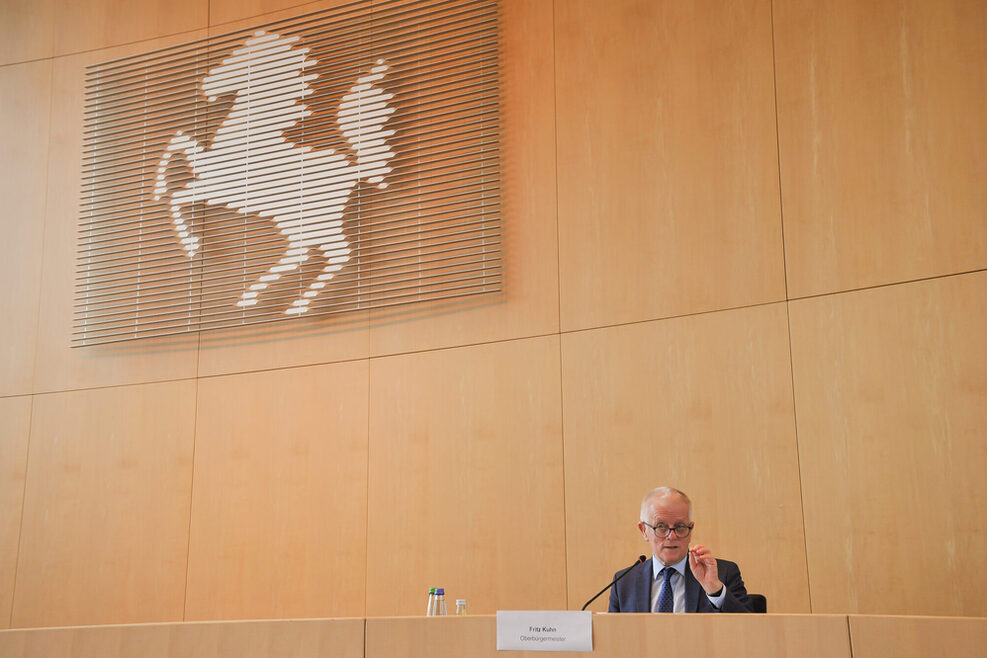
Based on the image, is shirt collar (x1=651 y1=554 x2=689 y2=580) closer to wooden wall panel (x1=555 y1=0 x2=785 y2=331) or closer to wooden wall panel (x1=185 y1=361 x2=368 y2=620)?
wooden wall panel (x1=555 y1=0 x2=785 y2=331)

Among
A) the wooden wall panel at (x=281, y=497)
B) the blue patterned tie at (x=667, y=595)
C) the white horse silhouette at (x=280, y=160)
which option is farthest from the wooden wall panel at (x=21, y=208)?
the blue patterned tie at (x=667, y=595)

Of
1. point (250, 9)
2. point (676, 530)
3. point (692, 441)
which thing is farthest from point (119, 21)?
point (676, 530)

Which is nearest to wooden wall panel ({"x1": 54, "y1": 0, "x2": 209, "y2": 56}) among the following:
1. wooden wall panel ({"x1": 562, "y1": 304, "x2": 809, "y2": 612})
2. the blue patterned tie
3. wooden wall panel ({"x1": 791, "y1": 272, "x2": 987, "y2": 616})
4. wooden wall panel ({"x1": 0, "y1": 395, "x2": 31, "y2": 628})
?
wooden wall panel ({"x1": 0, "y1": 395, "x2": 31, "y2": 628})

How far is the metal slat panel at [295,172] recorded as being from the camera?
482 cm

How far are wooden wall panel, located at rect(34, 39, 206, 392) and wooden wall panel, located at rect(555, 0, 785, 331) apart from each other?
219 centimetres

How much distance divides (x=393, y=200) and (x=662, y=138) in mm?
1362

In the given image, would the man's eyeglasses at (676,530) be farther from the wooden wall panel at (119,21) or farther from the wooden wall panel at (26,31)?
the wooden wall panel at (26,31)

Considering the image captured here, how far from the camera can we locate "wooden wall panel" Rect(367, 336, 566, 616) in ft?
14.2

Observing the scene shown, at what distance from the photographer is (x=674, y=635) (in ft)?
7.44

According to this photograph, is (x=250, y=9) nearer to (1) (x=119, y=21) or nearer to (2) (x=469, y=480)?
(1) (x=119, y=21)

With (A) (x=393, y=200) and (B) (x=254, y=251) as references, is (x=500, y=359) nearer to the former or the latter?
(A) (x=393, y=200)

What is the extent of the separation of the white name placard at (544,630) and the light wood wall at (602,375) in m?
1.74

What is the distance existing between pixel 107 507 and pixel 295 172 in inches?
78.0

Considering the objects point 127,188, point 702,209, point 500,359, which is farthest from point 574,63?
point 127,188
